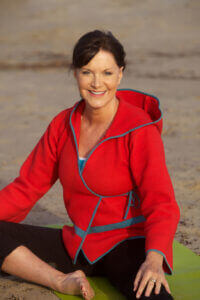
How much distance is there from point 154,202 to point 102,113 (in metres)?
0.52

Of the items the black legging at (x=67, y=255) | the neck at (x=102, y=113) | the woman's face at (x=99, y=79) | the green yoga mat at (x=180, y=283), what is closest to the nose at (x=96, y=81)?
the woman's face at (x=99, y=79)

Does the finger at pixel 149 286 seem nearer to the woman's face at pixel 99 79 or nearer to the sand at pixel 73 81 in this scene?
the sand at pixel 73 81

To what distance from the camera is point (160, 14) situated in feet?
61.6

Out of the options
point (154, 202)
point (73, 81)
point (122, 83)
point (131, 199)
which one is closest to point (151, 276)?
point (154, 202)

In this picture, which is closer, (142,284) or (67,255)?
(142,284)

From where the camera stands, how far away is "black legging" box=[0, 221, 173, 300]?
2.25m

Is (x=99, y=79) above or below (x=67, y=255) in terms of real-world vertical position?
above

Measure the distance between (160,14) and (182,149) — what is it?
14357 mm

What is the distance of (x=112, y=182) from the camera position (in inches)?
86.5

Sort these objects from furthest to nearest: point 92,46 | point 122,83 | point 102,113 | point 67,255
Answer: point 122,83 < point 67,255 < point 102,113 < point 92,46

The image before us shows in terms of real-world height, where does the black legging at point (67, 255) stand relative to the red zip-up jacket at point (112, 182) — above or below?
below

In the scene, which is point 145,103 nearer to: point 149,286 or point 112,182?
point 112,182

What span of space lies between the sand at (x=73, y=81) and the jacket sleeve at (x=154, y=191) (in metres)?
0.68

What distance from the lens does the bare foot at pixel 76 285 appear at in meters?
2.22
